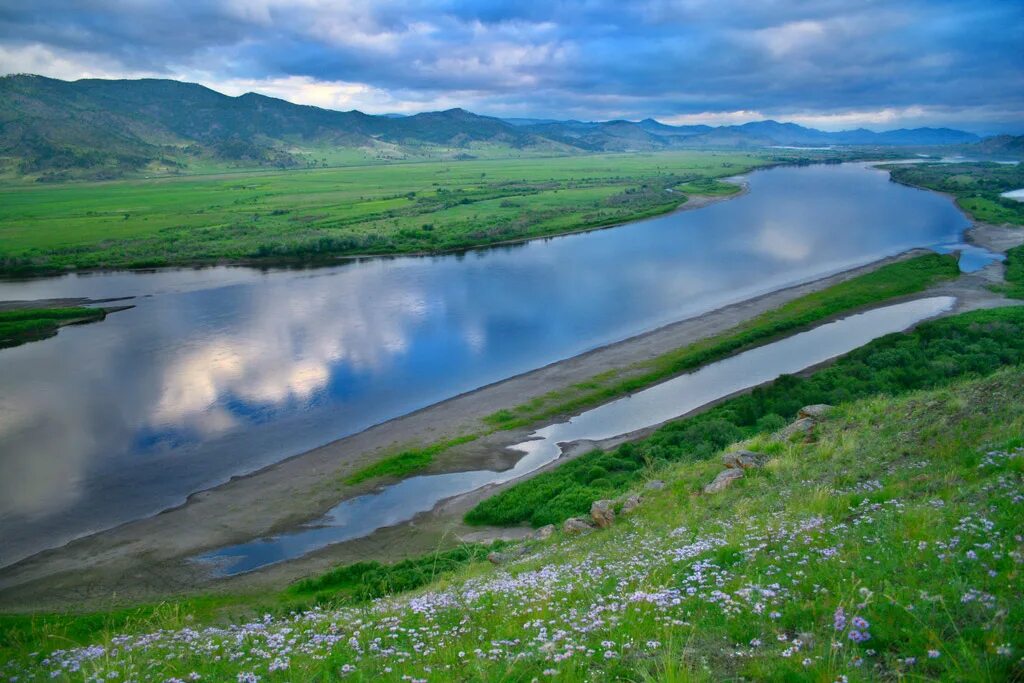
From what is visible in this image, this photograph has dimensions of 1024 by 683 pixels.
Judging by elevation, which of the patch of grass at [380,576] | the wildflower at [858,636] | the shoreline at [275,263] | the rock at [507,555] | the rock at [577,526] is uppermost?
the wildflower at [858,636]

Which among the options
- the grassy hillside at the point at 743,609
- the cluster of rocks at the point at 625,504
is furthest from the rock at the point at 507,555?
the grassy hillside at the point at 743,609

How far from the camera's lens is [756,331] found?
46.3 metres

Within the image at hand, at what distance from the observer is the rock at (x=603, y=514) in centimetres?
1694

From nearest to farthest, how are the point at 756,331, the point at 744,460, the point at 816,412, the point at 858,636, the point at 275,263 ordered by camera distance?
the point at 858,636 → the point at 744,460 → the point at 816,412 → the point at 756,331 → the point at 275,263

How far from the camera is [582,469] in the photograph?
26.1 meters

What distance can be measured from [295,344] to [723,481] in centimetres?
3712

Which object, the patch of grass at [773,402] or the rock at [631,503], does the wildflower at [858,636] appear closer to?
the rock at [631,503]

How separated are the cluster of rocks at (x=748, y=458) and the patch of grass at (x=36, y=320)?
54273 mm

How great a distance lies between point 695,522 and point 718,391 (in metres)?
25.3

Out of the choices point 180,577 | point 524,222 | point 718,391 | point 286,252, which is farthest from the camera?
point 524,222

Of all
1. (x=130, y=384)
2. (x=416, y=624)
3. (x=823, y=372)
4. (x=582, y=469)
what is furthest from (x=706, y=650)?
(x=130, y=384)

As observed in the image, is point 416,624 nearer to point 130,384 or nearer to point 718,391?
point 718,391

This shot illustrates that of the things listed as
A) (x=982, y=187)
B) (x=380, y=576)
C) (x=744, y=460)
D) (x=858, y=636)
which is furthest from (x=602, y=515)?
(x=982, y=187)

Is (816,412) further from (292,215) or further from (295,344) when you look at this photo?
(292,215)
